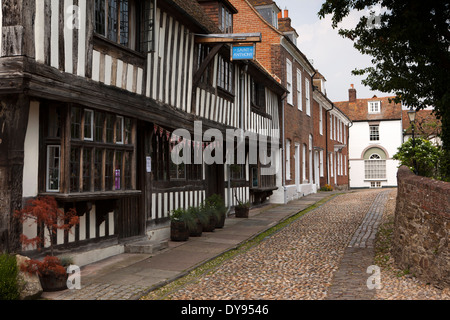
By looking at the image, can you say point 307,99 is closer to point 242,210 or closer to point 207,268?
point 242,210

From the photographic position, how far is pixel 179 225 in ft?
30.8

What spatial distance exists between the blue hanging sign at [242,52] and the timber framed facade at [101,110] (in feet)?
3.17

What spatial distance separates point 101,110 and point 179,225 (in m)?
3.54

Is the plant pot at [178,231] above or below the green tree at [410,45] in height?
below

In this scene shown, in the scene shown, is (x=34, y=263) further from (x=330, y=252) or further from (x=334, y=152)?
(x=334, y=152)

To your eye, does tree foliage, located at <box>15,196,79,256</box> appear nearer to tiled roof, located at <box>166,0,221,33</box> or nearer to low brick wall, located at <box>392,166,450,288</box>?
low brick wall, located at <box>392,166,450,288</box>

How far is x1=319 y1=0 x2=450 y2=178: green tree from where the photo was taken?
8398 millimetres

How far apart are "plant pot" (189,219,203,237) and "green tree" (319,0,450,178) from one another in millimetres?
5744

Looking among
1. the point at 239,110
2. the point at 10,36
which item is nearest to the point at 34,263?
the point at 10,36

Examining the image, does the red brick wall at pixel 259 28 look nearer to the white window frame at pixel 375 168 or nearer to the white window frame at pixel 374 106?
the white window frame at pixel 375 168

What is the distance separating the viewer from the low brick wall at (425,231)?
5.46 m

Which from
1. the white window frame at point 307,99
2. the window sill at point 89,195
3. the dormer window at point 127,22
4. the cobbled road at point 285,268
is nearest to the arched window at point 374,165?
the white window frame at point 307,99

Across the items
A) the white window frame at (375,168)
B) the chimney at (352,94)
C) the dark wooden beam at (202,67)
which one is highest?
the chimney at (352,94)

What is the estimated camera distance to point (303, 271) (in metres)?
6.89
